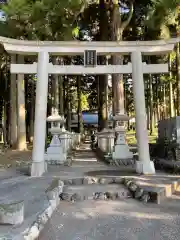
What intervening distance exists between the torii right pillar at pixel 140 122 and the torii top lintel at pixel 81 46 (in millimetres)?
310

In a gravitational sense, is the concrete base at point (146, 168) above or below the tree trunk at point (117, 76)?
below

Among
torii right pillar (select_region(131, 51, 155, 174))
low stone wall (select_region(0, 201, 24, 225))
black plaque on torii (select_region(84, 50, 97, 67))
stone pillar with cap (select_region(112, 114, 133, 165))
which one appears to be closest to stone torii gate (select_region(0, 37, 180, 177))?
torii right pillar (select_region(131, 51, 155, 174))

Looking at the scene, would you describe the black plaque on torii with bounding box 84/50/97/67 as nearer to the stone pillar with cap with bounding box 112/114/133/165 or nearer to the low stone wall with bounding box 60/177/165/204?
the stone pillar with cap with bounding box 112/114/133/165

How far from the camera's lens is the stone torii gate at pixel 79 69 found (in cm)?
967

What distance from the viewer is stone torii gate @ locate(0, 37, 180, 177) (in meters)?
9.67

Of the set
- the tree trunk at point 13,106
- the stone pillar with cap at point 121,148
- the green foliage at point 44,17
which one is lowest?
the stone pillar with cap at point 121,148

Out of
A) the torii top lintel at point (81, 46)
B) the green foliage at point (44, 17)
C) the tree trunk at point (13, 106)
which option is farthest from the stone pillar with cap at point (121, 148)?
the tree trunk at point (13, 106)

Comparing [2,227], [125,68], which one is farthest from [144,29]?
[2,227]

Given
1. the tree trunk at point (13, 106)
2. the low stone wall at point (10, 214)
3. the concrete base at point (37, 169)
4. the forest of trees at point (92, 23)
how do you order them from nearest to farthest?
the low stone wall at point (10, 214) → the concrete base at point (37, 169) → the forest of trees at point (92, 23) → the tree trunk at point (13, 106)

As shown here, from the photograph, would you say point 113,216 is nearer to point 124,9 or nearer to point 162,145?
point 162,145

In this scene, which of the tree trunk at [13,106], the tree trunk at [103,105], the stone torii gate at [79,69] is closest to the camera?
the stone torii gate at [79,69]

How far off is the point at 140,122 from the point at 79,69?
2.52 meters

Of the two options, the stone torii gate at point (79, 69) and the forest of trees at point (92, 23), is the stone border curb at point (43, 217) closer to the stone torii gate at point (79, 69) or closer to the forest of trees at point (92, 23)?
the stone torii gate at point (79, 69)

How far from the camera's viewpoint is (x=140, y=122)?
9875mm
